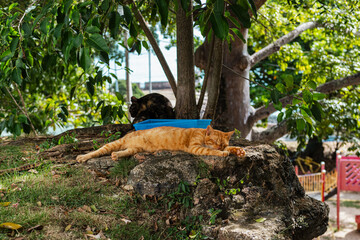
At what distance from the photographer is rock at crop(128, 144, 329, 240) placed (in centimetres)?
278

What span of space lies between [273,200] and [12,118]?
3.29 m

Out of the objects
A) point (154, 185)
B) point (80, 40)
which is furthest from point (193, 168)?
point (80, 40)

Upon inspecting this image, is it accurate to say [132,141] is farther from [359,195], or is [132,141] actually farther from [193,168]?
[359,195]

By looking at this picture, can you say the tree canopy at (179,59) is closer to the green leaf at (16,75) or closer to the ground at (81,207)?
the green leaf at (16,75)

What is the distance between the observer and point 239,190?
3.00 metres

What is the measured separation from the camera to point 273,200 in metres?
3.04

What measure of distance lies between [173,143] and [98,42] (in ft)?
4.73

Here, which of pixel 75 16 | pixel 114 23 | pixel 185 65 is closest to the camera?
pixel 75 16

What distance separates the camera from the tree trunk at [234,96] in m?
6.23

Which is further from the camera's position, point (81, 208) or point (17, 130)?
point (17, 130)

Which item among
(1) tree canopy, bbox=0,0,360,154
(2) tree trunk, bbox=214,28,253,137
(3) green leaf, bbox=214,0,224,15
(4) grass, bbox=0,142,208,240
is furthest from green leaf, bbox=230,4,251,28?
(2) tree trunk, bbox=214,28,253,137

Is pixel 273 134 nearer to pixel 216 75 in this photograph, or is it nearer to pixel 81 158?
pixel 216 75

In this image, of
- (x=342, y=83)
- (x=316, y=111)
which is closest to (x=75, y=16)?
(x=316, y=111)

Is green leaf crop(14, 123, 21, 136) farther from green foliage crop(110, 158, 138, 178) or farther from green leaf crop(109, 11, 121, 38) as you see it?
green leaf crop(109, 11, 121, 38)
